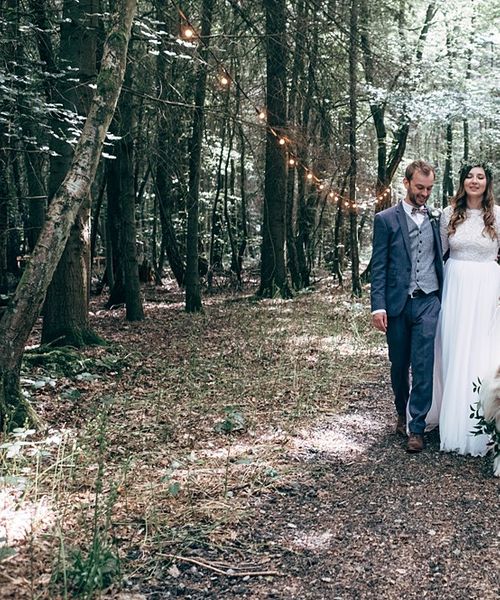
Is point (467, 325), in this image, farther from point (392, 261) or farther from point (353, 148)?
point (353, 148)

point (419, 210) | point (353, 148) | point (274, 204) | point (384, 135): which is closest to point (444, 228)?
point (419, 210)

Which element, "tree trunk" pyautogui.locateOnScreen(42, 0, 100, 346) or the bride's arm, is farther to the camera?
"tree trunk" pyautogui.locateOnScreen(42, 0, 100, 346)

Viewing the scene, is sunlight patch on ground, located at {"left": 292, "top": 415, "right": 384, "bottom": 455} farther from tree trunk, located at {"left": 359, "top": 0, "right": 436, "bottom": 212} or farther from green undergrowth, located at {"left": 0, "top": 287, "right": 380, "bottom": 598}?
tree trunk, located at {"left": 359, "top": 0, "right": 436, "bottom": 212}

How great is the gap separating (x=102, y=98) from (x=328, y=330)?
8.01m

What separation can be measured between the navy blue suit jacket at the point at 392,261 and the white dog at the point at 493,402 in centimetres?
106

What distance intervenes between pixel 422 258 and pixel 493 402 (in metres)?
1.44

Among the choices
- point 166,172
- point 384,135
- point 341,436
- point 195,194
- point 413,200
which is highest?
point 384,135

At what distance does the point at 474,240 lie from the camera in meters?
5.76

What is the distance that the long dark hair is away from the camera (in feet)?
18.7

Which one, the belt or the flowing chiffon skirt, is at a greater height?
the belt

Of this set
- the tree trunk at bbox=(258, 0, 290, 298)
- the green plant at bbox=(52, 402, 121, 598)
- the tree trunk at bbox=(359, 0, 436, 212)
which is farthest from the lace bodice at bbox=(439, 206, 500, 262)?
the tree trunk at bbox=(359, 0, 436, 212)

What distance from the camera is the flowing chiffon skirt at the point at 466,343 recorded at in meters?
5.55

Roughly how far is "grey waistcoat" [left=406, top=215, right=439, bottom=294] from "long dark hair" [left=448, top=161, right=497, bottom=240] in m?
0.20

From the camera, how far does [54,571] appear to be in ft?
10.5
